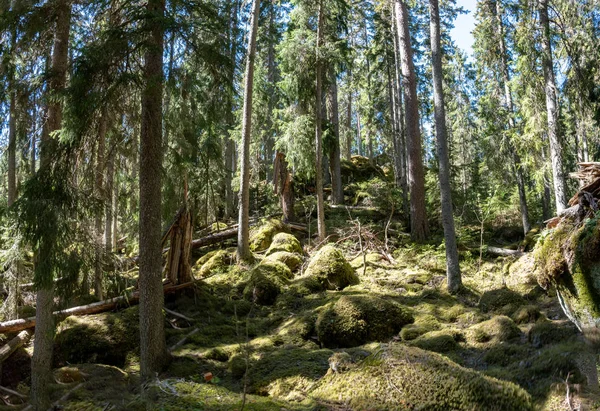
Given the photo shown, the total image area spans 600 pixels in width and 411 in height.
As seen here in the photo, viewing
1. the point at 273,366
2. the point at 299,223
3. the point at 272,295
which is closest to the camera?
the point at 273,366

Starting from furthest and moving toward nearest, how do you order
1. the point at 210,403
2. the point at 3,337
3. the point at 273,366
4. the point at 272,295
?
the point at 272,295 → the point at 3,337 → the point at 273,366 → the point at 210,403

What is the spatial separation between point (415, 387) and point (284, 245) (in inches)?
444

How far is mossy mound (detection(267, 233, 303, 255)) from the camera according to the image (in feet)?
48.0

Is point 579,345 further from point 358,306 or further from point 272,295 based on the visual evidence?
point 272,295

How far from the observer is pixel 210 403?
12.6 feet

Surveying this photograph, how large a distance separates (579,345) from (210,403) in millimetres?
3884

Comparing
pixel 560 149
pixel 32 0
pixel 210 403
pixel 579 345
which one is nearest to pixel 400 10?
pixel 560 149

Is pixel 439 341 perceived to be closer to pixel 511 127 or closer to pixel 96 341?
pixel 96 341

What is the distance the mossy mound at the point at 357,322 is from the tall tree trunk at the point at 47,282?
4439 millimetres

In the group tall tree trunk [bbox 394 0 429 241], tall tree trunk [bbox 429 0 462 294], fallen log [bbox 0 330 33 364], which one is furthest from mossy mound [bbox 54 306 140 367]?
tall tree trunk [bbox 394 0 429 241]

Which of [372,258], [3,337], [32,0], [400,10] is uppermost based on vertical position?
[400,10]

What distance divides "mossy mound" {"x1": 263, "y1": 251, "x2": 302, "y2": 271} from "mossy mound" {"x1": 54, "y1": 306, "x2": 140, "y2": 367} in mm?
5461

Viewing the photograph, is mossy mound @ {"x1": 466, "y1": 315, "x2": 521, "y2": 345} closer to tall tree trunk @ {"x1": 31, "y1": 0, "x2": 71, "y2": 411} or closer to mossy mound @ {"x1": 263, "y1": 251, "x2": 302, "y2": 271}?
tall tree trunk @ {"x1": 31, "y1": 0, "x2": 71, "y2": 411}

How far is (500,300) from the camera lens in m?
9.20
